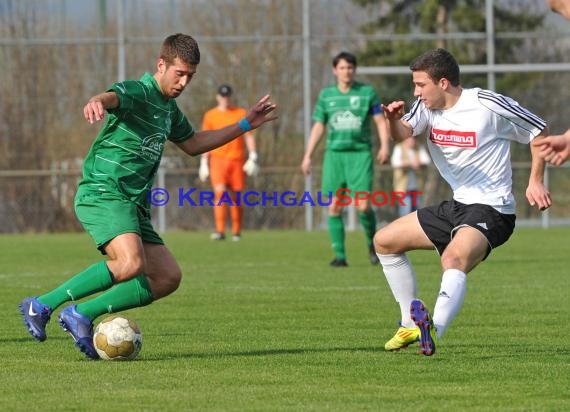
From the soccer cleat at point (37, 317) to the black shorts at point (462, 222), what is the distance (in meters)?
2.14

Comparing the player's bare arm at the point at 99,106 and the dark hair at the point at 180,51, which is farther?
the dark hair at the point at 180,51

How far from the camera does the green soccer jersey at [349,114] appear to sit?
14781 mm

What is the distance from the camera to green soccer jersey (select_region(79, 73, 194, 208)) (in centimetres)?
739

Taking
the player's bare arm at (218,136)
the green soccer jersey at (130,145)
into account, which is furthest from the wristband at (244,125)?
the green soccer jersey at (130,145)

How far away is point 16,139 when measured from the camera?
82.8 feet

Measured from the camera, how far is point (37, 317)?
7.28 metres

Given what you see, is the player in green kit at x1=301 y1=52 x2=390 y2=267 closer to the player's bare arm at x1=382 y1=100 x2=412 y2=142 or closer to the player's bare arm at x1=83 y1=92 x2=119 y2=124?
the player's bare arm at x1=382 y1=100 x2=412 y2=142

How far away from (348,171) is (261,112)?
22.8 ft

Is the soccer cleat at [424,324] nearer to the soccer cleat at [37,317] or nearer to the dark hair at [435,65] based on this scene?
the dark hair at [435,65]

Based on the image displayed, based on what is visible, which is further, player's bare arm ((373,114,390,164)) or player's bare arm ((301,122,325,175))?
player's bare arm ((301,122,325,175))

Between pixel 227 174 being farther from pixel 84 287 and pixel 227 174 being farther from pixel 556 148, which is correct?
pixel 556 148

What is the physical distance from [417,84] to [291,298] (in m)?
3.97

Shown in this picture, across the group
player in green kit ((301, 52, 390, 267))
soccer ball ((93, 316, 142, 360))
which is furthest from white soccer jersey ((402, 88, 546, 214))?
player in green kit ((301, 52, 390, 267))

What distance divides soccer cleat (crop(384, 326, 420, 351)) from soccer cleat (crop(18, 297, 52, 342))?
190 cm
